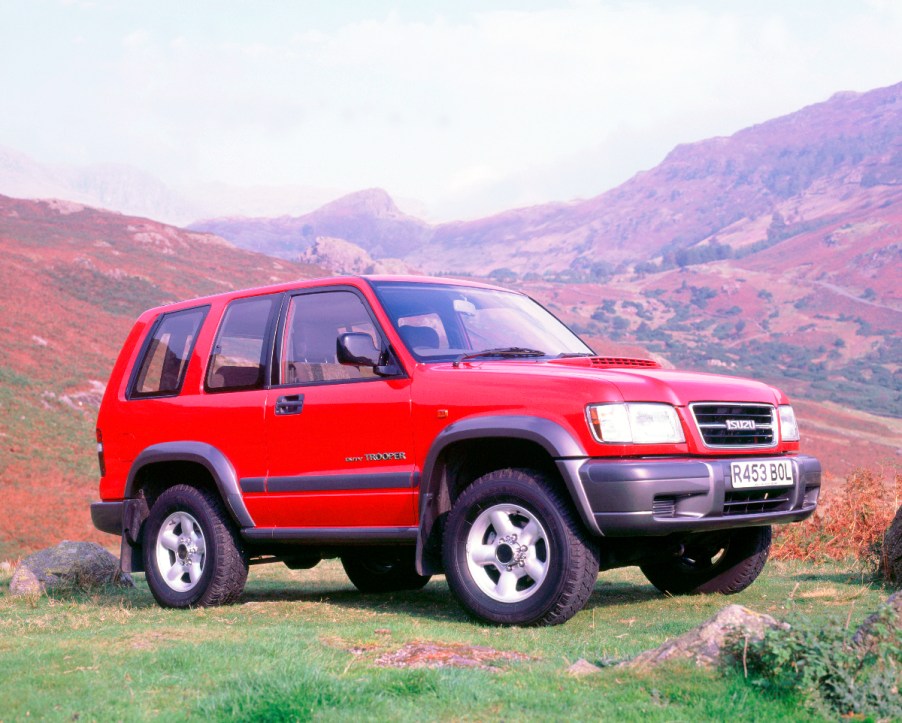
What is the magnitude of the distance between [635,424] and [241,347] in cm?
300

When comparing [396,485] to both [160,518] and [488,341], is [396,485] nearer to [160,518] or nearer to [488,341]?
[488,341]

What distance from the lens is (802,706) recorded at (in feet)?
12.1

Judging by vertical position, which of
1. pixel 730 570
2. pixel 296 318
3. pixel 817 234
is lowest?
pixel 730 570

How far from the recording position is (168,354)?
778cm

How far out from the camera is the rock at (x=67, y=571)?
30.2 feet

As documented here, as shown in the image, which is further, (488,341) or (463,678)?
(488,341)

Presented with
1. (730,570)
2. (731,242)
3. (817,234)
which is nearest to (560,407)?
(730,570)

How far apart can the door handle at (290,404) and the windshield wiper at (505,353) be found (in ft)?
3.50

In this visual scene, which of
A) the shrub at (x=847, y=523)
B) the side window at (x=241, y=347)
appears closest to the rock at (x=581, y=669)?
the side window at (x=241, y=347)

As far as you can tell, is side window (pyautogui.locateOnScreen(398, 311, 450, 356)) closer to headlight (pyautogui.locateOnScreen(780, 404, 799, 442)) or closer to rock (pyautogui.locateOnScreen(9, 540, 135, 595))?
headlight (pyautogui.locateOnScreen(780, 404, 799, 442))

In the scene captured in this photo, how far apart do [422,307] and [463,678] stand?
120 inches

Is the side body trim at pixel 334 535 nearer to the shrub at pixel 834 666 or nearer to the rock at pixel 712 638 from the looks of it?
the rock at pixel 712 638

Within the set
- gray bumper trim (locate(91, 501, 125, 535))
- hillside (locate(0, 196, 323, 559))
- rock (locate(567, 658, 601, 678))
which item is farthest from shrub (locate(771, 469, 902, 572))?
hillside (locate(0, 196, 323, 559))

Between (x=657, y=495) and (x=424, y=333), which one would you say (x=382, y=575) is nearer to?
(x=424, y=333)
